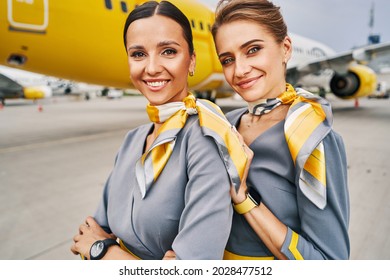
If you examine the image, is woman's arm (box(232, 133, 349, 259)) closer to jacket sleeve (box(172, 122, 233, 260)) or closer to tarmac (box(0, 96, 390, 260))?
jacket sleeve (box(172, 122, 233, 260))

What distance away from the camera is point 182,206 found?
2.65 ft

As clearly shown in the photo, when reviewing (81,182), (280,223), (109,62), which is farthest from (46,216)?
(280,223)

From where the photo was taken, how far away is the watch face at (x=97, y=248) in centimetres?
92

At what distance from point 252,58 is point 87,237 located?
86cm

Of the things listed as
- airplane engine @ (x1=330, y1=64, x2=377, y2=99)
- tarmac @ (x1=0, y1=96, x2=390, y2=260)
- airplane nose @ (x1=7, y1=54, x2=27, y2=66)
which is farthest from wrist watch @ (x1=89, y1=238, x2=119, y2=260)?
airplane engine @ (x1=330, y1=64, x2=377, y2=99)

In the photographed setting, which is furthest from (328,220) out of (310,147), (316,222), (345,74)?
(345,74)

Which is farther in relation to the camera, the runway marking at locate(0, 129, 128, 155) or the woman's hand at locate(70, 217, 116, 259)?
the runway marking at locate(0, 129, 128, 155)

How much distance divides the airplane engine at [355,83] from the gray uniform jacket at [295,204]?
7444mm

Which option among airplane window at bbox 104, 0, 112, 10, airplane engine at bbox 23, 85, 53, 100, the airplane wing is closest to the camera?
airplane window at bbox 104, 0, 112, 10

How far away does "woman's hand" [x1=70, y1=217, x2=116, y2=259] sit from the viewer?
96 centimetres

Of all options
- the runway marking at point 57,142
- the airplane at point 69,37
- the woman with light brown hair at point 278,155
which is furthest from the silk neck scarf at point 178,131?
the runway marking at point 57,142

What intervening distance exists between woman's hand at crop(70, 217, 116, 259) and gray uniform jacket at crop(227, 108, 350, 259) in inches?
19.7

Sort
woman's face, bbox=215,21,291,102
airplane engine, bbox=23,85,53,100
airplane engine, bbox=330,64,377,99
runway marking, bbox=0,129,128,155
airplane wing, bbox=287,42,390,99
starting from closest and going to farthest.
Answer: woman's face, bbox=215,21,291,102 → runway marking, bbox=0,129,128,155 → airplane wing, bbox=287,42,390,99 → airplane engine, bbox=330,64,377,99 → airplane engine, bbox=23,85,53,100
